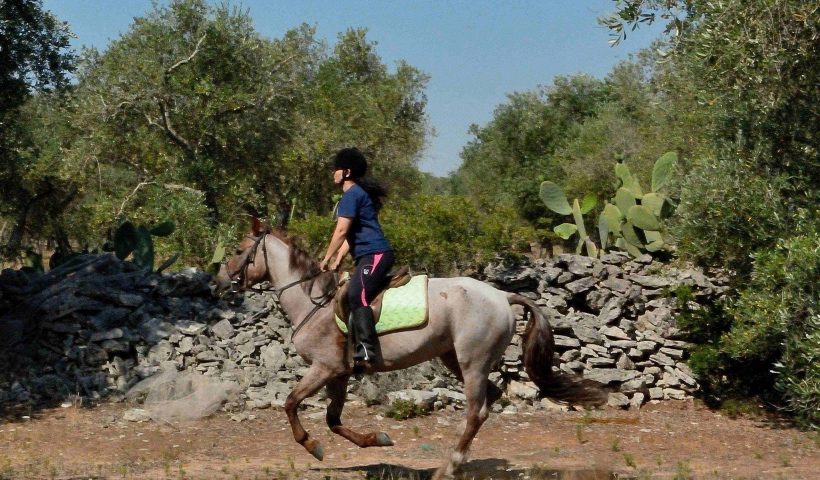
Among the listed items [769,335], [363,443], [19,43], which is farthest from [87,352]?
[769,335]

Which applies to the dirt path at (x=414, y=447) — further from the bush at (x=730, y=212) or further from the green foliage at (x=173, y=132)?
→ the green foliage at (x=173, y=132)

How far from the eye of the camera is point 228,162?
74.3 feet

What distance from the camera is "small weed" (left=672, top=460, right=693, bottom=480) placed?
846 centimetres

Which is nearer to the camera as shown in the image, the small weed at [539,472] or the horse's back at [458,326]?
the horse's back at [458,326]

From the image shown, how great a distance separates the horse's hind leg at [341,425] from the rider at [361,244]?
516 mm

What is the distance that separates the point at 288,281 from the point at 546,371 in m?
2.58

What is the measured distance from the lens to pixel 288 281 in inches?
341

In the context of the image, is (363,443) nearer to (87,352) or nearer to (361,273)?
(361,273)

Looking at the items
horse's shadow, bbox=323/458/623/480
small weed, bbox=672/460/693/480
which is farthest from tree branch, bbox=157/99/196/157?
small weed, bbox=672/460/693/480

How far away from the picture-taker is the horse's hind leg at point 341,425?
27.2 feet

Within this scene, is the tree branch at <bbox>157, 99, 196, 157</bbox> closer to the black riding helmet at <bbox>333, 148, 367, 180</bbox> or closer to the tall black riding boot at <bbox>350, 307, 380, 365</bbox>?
the black riding helmet at <bbox>333, 148, 367, 180</bbox>

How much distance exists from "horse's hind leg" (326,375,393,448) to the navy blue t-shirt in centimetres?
126

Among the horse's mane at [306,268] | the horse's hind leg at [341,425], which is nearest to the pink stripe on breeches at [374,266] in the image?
the horse's mane at [306,268]

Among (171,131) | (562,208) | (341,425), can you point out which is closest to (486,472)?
(341,425)
